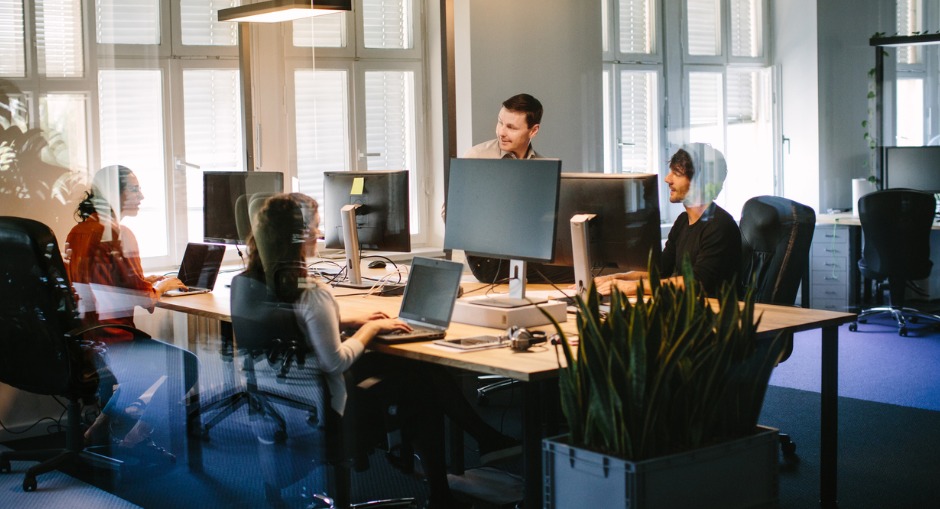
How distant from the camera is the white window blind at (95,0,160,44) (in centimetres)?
372

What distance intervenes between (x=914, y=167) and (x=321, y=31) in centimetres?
334

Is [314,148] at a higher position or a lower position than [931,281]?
higher

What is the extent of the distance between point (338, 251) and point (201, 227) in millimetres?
664

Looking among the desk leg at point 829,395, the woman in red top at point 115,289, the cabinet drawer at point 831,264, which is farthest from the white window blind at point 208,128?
the cabinet drawer at point 831,264

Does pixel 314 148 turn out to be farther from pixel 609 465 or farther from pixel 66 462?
pixel 609 465

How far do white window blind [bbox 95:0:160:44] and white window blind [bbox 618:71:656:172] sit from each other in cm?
302

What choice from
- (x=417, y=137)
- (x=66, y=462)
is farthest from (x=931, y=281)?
(x=66, y=462)

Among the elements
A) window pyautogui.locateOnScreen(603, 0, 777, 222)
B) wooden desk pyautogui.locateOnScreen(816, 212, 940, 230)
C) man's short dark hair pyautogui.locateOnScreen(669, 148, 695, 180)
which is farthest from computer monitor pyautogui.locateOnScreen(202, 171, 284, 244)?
wooden desk pyautogui.locateOnScreen(816, 212, 940, 230)

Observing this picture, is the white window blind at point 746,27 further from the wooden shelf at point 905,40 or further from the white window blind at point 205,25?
the white window blind at point 205,25

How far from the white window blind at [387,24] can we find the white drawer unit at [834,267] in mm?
2633

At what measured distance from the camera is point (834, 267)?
6.17 metres

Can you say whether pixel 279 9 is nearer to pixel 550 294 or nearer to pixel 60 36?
pixel 60 36

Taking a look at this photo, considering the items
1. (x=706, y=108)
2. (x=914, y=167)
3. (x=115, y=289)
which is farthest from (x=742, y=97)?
(x=115, y=289)

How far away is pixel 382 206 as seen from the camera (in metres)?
4.25
